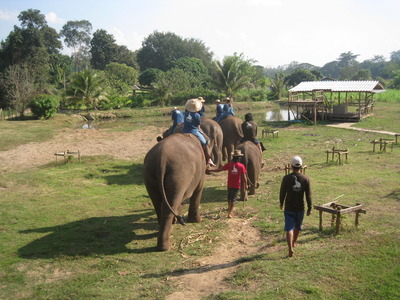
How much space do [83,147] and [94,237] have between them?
11.9 m

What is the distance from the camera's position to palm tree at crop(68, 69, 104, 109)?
113ft

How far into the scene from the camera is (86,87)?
34.8m

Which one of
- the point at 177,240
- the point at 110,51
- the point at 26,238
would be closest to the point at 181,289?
the point at 177,240

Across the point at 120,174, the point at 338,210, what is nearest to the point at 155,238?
the point at 338,210

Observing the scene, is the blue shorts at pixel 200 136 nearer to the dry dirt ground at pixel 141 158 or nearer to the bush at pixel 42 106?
the dry dirt ground at pixel 141 158

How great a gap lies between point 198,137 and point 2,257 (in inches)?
192

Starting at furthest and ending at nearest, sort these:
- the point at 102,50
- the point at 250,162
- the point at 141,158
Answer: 1. the point at 102,50
2. the point at 141,158
3. the point at 250,162

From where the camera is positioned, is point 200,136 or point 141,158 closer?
point 200,136

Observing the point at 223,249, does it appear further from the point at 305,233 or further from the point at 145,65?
the point at 145,65

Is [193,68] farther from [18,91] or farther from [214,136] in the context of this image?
[214,136]

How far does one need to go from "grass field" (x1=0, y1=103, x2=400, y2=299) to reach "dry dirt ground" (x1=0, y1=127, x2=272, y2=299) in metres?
0.22

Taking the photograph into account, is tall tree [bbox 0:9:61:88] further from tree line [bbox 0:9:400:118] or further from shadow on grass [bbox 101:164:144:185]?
shadow on grass [bbox 101:164:144:185]

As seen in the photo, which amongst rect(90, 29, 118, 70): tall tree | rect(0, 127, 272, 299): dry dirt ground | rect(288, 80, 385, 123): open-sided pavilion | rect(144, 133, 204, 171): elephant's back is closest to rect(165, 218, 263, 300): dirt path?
rect(0, 127, 272, 299): dry dirt ground

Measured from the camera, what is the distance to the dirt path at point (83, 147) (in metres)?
15.9
